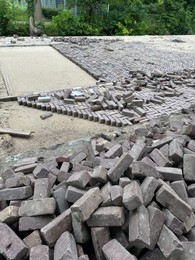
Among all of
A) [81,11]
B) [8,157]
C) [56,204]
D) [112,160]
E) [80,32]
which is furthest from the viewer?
[81,11]

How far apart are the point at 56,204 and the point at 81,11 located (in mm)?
21610

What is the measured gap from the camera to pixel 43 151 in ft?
16.3

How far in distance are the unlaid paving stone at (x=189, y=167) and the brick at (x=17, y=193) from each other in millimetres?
1610

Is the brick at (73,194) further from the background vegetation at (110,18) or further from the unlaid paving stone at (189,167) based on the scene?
the background vegetation at (110,18)

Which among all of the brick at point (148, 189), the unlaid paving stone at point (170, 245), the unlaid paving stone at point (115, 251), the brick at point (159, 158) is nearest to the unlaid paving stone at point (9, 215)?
the unlaid paving stone at point (115, 251)

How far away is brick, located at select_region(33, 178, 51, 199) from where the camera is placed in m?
2.94

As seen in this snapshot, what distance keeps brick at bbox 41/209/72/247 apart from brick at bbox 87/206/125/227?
0.66 feet

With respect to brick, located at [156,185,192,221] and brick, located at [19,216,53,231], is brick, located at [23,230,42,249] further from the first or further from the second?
brick, located at [156,185,192,221]

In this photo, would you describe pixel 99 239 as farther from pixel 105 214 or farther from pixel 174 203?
pixel 174 203

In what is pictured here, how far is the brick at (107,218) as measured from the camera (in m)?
2.48

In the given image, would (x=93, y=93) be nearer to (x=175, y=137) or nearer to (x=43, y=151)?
(x=43, y=151)

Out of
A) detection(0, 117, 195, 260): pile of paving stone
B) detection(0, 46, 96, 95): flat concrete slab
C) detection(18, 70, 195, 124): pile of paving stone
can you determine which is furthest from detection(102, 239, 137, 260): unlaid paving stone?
detection(0, 46, 96, 95): flat concrete slab

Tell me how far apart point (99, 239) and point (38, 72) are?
26.8 feet

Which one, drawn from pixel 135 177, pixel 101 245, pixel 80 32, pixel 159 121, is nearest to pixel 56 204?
pixel 101 245
